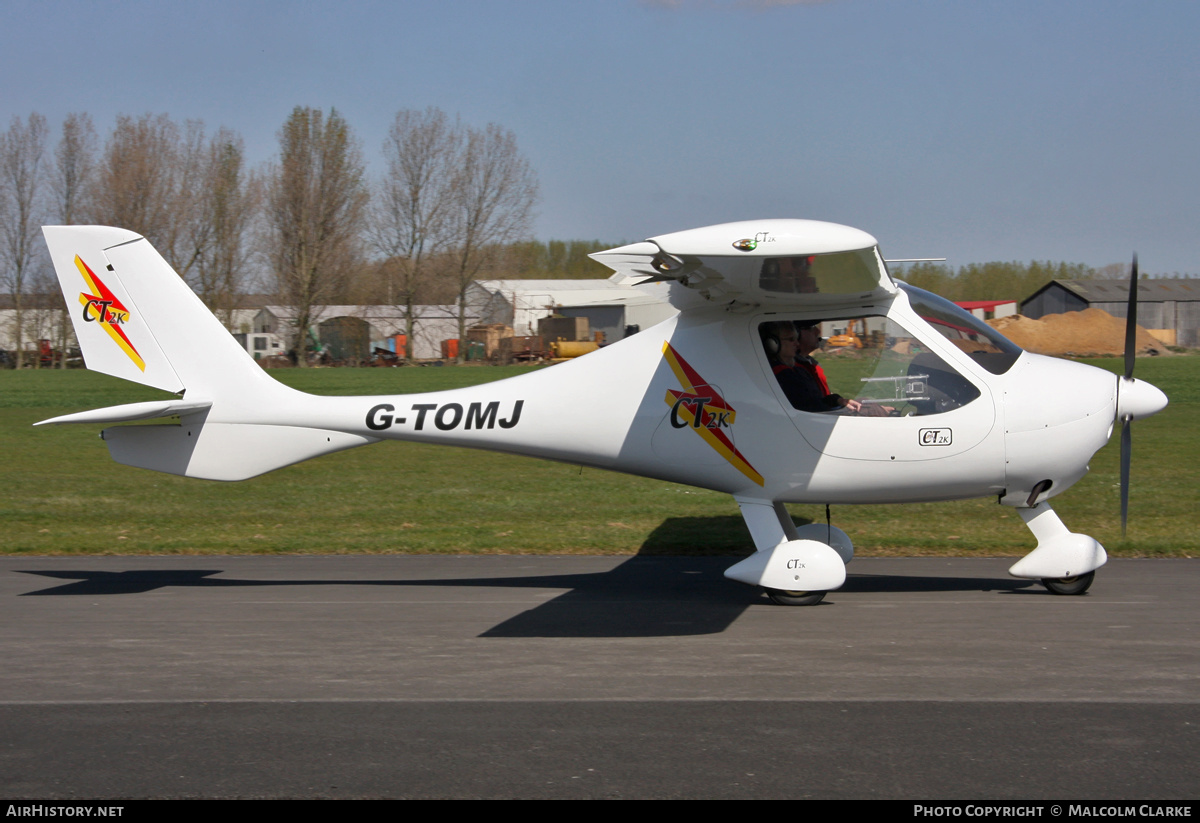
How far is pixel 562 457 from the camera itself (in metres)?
8.09

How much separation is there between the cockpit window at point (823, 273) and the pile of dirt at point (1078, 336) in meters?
50.7

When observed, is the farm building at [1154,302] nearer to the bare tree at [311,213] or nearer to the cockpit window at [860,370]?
the bare tree at [311,213]

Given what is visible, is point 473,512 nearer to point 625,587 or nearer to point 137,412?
point 625,587

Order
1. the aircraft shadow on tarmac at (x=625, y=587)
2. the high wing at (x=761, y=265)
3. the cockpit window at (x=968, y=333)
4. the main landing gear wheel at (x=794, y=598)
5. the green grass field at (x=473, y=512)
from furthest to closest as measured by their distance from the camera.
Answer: the green grass field at (x=473, y=512) → the main landing gear wheel at (x=794, y=598) → the cockpit window at (x=968, y=333) → the aircraft shadow on tarmac at (x=625, y=587) → the high wing at (x=761, y=265)

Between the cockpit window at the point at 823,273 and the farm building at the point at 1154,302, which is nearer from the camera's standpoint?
the cockpit window at the point at 823,273

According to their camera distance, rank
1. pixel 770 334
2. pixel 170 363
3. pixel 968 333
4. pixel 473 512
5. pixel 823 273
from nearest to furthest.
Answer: pixel 823 273 < pixel 968 333 < pixel 770 334 < pixel 170 363 < pixel 473 512

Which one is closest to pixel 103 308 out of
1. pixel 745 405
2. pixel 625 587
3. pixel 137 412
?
pixel 137 412

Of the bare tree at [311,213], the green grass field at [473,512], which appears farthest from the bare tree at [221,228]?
the green grass field at [473,512]

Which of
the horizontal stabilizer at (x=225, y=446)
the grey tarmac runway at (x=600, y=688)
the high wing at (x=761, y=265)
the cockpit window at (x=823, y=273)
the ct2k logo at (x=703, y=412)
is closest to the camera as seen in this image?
the grey tarmac runway at (x=600, y=688)

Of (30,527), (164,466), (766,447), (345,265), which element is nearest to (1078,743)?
(766,447)

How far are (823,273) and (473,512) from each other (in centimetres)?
698

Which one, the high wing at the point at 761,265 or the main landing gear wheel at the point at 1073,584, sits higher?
the high wing at the point at 761,265

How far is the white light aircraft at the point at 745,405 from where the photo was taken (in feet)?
23.6

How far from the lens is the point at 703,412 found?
25.2 ft
